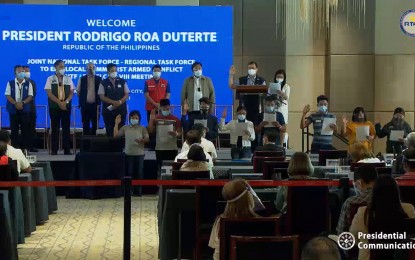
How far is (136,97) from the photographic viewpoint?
53.8 feet

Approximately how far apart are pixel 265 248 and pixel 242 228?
69cm

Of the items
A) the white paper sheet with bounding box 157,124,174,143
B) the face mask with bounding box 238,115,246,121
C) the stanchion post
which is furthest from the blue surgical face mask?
the stanchion post

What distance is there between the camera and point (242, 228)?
17.9ft

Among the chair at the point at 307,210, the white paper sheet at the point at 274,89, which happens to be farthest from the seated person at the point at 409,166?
the white paper sheet at the point at 274,89

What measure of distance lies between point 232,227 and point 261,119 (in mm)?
9148

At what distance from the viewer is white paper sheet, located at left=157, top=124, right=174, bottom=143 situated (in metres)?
13.6

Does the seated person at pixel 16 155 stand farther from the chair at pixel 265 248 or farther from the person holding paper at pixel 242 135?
the chair at pixel 265 248

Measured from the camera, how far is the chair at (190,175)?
8.07 m

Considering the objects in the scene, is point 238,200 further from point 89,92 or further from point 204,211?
point 89,92

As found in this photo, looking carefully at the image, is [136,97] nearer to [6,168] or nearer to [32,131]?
[32,131]

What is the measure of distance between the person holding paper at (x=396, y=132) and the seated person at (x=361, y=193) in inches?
289

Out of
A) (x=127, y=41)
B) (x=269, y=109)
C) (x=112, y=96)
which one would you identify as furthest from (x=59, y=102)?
(x=269, y=109)

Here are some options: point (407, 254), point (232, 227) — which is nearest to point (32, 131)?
point (232, 227)

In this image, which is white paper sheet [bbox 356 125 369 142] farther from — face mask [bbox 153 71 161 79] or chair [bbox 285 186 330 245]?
chair [bbox 285 186 330 245]
